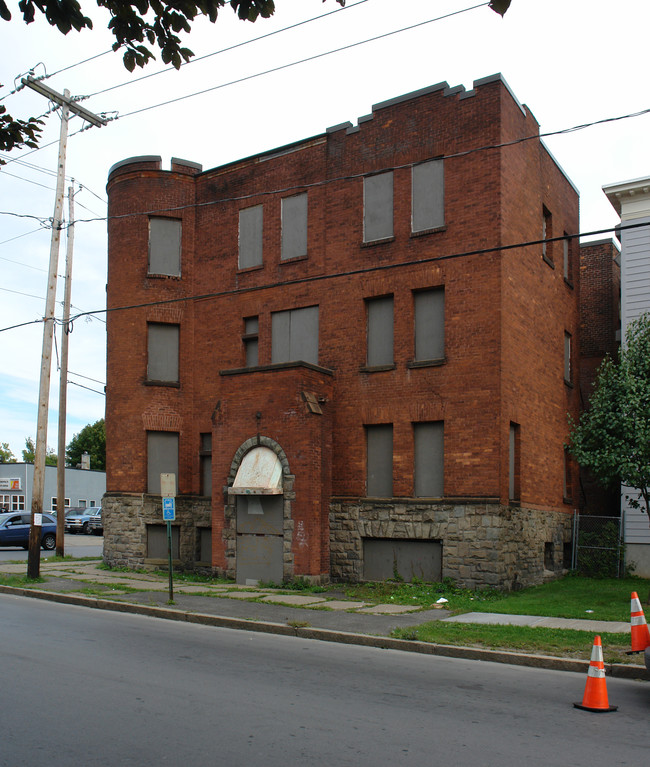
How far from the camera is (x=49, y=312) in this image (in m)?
21.0

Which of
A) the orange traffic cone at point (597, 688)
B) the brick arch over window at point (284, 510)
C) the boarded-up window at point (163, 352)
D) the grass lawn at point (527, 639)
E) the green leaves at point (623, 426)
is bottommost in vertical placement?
the grass lawn at point (527, 639)

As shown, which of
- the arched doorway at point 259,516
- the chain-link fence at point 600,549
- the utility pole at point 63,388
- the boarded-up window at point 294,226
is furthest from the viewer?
the utility pole at point 63,388

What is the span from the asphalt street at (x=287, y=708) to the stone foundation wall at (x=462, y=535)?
6874 millimetres

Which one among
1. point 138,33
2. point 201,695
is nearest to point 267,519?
point 201,695

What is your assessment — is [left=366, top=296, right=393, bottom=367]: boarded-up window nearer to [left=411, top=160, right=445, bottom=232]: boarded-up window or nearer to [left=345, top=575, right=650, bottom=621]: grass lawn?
[left=411, top=160, right=445, bottom=232]: boarded-up window

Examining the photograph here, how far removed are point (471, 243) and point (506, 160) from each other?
2.26m

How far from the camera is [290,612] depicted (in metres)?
15.2

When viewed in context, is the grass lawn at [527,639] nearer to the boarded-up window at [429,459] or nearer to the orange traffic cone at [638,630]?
the orange traffic cone at [638,630]

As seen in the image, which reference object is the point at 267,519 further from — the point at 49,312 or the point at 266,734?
the point at 266,734

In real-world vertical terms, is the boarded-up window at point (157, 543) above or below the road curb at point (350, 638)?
above

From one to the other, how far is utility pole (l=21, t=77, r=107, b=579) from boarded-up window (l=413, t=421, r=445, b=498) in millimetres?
9134

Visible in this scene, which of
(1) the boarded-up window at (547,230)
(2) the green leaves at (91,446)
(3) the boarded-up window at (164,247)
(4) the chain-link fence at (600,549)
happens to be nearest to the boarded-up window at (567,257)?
(1) the boarded-up window at (547,230)

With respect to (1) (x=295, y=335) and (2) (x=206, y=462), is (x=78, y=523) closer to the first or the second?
(2) (x=206, y=462)

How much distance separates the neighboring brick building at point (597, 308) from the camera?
1071 inches
